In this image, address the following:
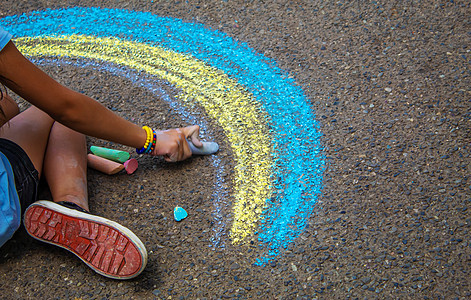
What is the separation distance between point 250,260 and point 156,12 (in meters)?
1.80

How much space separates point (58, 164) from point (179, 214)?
1.70ft

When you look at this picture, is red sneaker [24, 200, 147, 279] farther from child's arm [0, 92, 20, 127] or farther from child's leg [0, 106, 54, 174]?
child's arm [0, 92, 20, 127]

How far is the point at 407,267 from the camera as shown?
161 cm

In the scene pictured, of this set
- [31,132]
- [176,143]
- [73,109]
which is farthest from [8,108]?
[176,143]

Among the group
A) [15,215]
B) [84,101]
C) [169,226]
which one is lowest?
[169,226]

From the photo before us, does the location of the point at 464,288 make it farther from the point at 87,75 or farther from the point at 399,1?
the point at 87,75

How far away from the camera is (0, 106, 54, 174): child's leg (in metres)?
1.78

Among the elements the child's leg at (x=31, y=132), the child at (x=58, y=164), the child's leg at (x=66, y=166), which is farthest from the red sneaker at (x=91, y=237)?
the child's leg at (x=31, y=132)

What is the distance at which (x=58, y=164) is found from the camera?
71.8 inches

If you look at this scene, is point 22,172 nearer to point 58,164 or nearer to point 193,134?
point 58,164

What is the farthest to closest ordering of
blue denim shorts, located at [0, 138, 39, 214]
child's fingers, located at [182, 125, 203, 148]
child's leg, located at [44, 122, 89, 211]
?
child's fingers, located at [182, 125, 203, 148]
child's leg, located at [44, 122, 89, 211]
blue denim shorts, located at [0, 138, 39, 214]

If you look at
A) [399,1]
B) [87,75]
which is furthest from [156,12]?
[399,1]

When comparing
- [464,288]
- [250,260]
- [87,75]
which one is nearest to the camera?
[464,288]

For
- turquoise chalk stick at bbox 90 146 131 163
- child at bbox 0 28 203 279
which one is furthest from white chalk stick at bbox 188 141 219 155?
turquoise chalk stick at bbox 90 146 131 163
